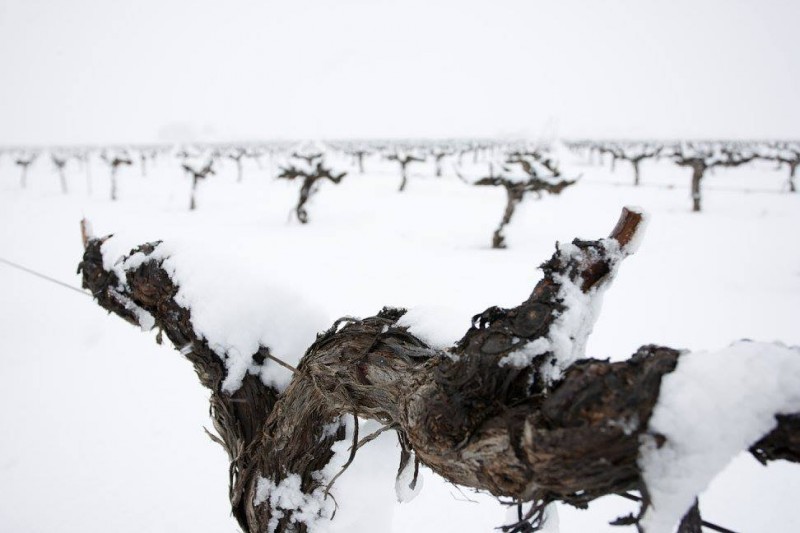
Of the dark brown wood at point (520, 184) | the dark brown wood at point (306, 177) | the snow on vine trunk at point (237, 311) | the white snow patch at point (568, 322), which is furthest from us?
the dark brown wood at point (306, 177)

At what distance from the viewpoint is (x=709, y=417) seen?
2.29 feet

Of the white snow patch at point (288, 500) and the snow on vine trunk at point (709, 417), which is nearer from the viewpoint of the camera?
the snow on vine trunk at point (709, 417)

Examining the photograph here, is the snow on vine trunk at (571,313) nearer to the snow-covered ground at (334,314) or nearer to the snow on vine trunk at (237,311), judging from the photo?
the snow-covered ground at (334,314)

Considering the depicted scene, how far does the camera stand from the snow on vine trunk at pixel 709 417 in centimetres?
69

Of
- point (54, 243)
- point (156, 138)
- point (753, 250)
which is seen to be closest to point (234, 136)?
point (156, 138)

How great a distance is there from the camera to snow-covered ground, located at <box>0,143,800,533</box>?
3.40 m

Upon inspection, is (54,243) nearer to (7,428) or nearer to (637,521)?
(7,428)

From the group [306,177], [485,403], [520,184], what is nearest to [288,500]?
[485,403]

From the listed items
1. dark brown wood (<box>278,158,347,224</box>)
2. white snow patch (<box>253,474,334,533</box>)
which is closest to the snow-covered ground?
white snow patch (<box>253,474,334,533</box>)

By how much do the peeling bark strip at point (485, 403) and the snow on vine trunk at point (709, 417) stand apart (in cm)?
2

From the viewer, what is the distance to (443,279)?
8.58 meters

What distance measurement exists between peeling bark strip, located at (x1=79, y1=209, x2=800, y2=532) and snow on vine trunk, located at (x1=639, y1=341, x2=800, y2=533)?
2cm

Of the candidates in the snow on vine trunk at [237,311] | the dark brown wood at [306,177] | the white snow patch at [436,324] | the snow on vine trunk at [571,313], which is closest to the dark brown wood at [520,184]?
the dark brown wood at [306,177]

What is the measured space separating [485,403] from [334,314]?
19.0 ft
